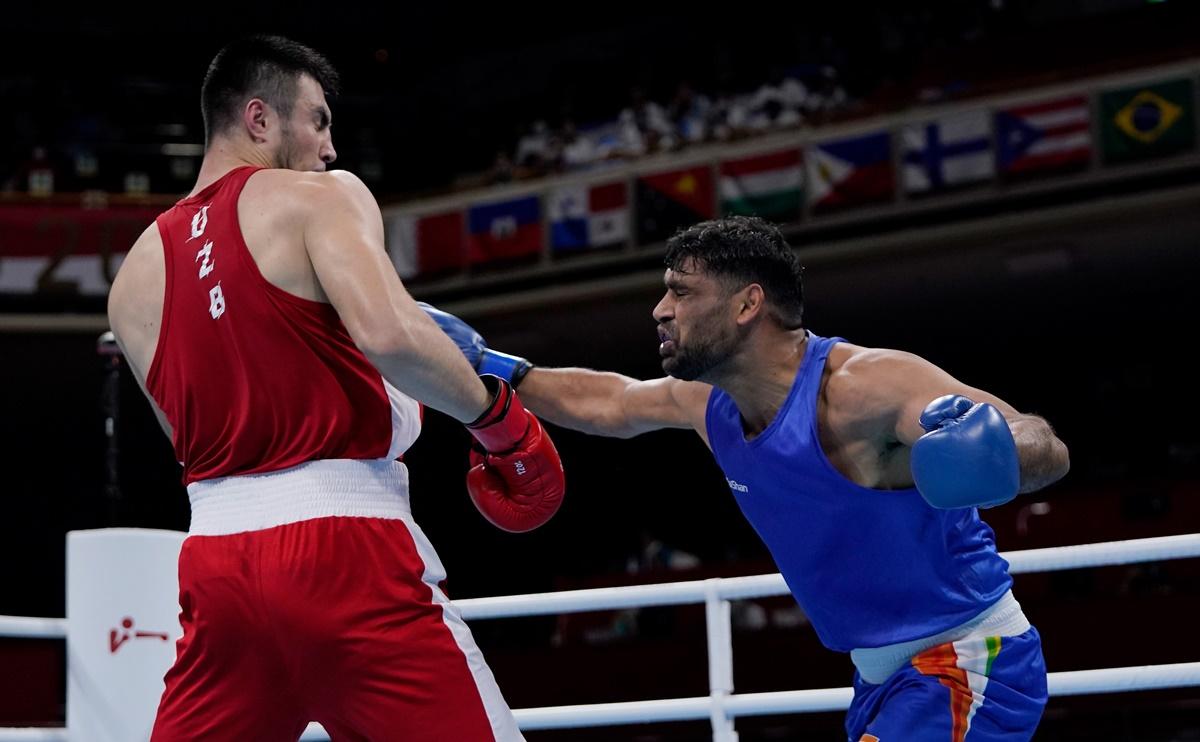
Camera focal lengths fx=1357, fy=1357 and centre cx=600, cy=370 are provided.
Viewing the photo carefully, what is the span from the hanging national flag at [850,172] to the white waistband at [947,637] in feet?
25.3

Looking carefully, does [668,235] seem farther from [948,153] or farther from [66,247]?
[66,247]

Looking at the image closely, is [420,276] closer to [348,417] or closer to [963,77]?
[963,77]

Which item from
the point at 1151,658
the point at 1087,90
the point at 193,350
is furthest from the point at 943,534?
the point at 1087,90

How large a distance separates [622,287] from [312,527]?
30.0 ft

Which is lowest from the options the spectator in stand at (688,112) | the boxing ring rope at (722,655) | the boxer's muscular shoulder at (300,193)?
the boxing ring rope at (722,655)

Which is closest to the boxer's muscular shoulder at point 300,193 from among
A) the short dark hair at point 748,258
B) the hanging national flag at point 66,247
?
the short dark hair at point 748,258

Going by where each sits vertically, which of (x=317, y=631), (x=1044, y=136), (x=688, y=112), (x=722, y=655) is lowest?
(x=722, y=655)

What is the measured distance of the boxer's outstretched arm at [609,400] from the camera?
289cm

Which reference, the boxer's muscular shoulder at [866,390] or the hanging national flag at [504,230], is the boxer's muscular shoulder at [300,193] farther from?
the hanging national flag at [504,230]

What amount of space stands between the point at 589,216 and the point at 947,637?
8785 mm

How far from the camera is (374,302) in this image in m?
1.99

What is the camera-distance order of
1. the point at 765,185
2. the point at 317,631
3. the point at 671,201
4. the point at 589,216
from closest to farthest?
the point at 317,631 < the point at 765,185 < the point at 671,201 < the point at 589,216

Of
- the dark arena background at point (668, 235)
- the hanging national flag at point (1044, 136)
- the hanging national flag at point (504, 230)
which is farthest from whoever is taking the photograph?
the hanging national flag at point (504, 230)

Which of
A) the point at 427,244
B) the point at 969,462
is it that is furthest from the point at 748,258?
the point at 427,244
